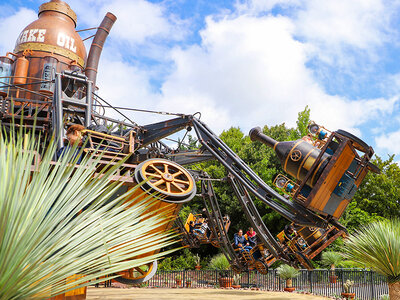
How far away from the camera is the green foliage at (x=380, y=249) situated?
691 centimetres

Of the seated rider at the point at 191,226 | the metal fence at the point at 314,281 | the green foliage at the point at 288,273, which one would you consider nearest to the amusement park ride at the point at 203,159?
the seated rider at the point at 191,226

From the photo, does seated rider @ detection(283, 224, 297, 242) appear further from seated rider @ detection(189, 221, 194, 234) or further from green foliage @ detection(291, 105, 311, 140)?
green foliage @ detection(291, 105, 311, 140)

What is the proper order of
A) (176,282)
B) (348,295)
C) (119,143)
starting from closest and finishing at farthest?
(119,143) → (348,295) → (176,282)

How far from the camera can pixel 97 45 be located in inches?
711

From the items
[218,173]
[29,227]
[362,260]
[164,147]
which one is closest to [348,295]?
[362,260]

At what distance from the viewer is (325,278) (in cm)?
1633

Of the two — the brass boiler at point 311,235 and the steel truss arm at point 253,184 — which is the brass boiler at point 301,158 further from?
the brass boiler at point 311,235

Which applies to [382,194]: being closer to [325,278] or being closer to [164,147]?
[325,278]

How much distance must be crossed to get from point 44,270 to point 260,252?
1050 centimetres

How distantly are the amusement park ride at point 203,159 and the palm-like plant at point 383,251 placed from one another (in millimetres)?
1216

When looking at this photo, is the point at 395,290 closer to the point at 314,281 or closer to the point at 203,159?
the point at 203,159

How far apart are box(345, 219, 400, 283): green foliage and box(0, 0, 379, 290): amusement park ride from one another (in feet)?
3.90

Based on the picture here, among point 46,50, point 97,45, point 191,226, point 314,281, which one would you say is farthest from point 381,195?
point 46,50

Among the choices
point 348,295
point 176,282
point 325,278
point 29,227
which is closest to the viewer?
point 29,227
